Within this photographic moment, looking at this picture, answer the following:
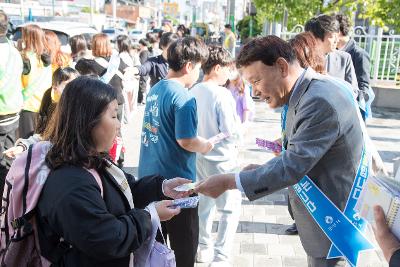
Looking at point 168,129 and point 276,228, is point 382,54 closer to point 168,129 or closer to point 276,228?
point 276,228

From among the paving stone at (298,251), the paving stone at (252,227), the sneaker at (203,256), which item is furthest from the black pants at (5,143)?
the paving stone at (298,251)

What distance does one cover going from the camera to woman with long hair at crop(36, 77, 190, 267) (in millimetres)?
1583

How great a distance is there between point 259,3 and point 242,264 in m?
10.1

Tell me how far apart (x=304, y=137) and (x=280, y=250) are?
2.23 meters

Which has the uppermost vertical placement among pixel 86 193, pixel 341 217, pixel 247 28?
pixel 247 28

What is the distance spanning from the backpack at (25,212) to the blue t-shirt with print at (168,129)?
1.16 meters

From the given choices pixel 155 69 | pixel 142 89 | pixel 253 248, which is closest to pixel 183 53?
pixel 253 248

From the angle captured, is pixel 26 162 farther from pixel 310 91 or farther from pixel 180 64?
pixel 180 64

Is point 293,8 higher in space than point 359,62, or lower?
higher

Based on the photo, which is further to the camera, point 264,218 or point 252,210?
point 252,210

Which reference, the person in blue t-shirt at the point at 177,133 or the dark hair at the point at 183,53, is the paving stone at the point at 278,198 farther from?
the dark hair at the point at 183,53

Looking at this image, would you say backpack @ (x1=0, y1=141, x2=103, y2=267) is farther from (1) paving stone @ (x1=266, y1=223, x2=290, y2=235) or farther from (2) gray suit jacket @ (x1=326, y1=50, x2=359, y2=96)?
(2) gray suit jacket @ (x1=326, y1=50, x2=359, y2=96)

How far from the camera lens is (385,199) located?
1405 millimetres

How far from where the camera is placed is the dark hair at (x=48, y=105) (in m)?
3.11
